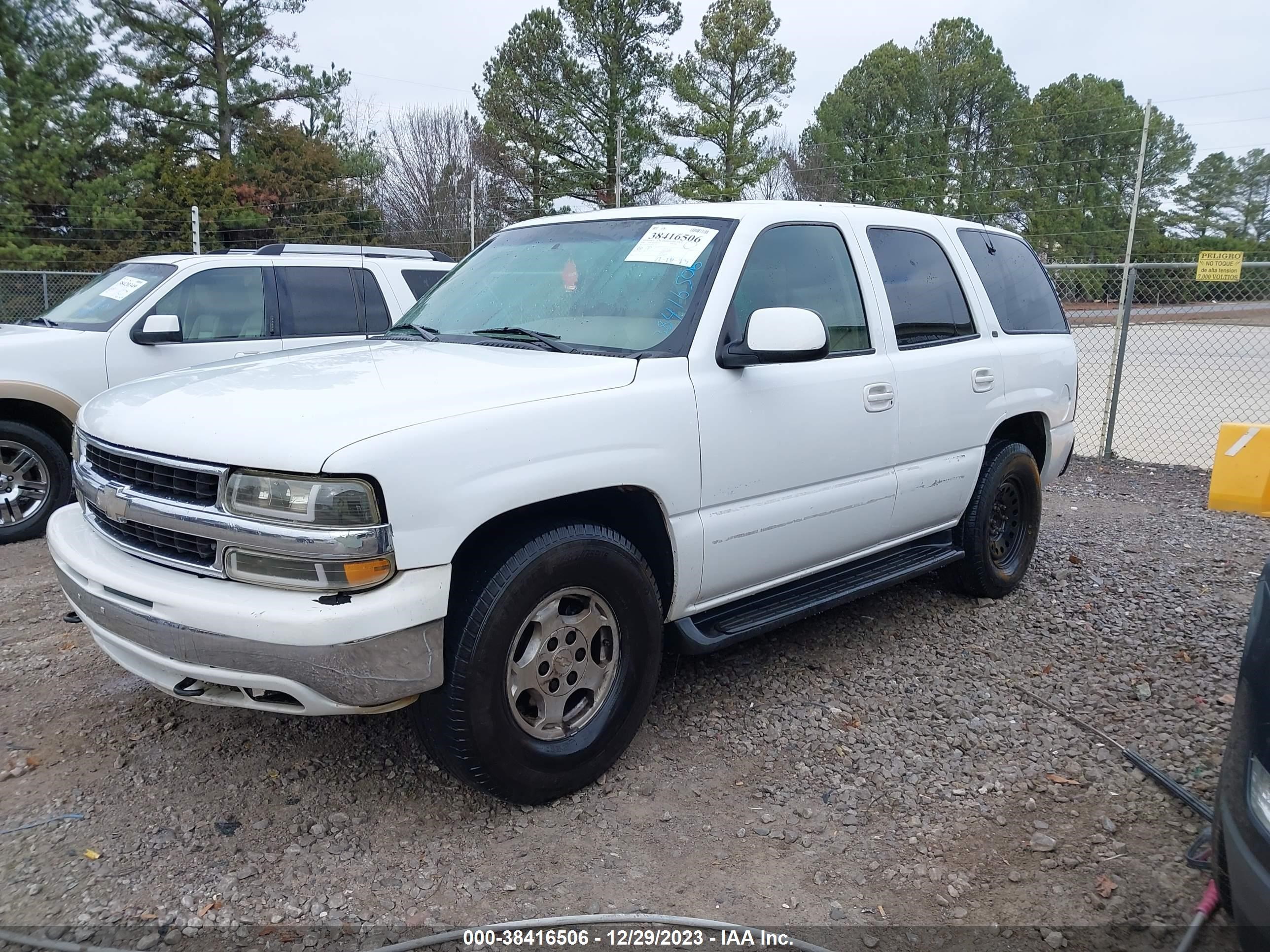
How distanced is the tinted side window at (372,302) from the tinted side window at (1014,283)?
4.36 metres

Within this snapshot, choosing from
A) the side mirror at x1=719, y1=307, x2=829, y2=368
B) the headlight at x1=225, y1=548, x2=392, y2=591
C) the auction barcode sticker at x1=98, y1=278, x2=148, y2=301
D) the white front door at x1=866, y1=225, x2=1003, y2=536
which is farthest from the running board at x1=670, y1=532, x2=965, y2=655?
the auction barcode sticker at x1=98, y1=278, x2=148, y2=301

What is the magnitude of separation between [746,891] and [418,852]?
3.18 ft

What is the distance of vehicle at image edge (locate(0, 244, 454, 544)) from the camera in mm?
6035

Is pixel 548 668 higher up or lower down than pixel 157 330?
lower down

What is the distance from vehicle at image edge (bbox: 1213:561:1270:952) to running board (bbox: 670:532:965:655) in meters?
1.62

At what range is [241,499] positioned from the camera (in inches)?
99.6

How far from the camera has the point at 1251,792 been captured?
2.02m

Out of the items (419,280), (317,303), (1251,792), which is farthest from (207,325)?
(1251,792)

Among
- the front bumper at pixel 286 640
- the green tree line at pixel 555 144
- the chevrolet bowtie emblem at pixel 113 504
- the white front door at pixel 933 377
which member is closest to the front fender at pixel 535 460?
the front bumper at pixel 286 640

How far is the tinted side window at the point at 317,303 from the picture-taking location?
277 inches

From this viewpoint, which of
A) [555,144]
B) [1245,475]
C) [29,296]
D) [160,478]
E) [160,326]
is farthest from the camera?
[555,144]

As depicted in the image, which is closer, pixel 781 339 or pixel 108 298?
pixel 781 339

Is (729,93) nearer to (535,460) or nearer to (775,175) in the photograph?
(775,175)

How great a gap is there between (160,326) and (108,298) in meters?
0.81
